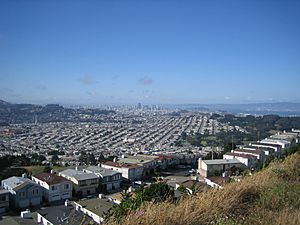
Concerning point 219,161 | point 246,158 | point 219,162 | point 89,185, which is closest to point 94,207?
point 89,185

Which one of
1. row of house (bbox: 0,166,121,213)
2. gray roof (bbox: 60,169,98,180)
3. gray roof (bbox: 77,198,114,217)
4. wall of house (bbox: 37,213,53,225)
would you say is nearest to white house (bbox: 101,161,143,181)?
row of house (bbox: 0,166,121,213)

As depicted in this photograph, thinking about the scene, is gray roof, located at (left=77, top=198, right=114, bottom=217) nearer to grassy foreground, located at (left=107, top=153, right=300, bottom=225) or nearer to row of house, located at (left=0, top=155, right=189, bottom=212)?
row of house, located at (left=0, top=155, right=189, bottom=212)

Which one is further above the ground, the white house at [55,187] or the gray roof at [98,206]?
the gray roof at [98,206]

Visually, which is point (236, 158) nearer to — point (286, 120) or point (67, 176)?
point (67, 176)

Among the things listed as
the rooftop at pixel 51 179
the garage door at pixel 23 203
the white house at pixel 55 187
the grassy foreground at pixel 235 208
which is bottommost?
the garage door at pixel 23 203

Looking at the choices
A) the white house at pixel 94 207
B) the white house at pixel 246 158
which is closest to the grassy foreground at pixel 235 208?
the white house at pixel 94 207

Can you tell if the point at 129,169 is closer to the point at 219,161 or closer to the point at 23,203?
the point at 219,161

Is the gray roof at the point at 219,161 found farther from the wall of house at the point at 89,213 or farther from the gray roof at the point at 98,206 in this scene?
the wall of house at the point at 89,213

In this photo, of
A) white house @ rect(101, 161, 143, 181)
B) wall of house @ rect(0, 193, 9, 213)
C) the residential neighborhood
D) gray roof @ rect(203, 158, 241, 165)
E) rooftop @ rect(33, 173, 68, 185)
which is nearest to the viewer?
the residential neighborhood

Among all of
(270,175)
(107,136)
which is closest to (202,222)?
(270,175)
